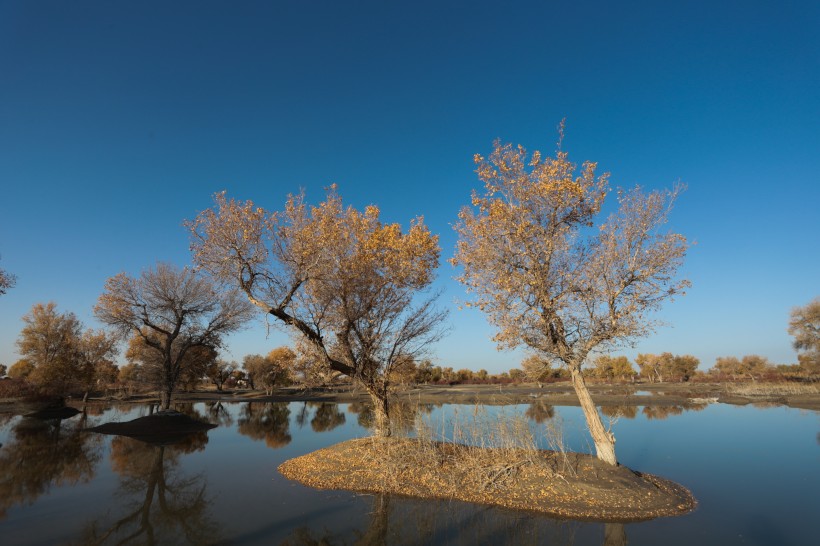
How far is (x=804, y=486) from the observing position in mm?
12469

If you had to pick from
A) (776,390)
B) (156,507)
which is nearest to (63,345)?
(156,507)

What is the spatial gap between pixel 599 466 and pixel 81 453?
23987 millimetres

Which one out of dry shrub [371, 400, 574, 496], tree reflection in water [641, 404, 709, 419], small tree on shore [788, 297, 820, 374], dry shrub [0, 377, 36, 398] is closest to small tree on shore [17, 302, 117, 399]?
dry shrub [0, 377, 36, 398]

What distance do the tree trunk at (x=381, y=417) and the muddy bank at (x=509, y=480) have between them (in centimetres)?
52

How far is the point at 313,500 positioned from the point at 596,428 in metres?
9.12

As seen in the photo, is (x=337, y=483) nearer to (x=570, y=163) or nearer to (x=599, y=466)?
(x=599, y=466)

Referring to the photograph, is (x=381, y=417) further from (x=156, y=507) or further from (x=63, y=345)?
(x=63, y=345)

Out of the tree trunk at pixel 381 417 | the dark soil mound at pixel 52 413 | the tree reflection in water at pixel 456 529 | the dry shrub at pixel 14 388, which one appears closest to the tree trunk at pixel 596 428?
the tree reflection in water at pixel 456 529

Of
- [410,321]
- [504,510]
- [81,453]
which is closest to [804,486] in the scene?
[504,510]

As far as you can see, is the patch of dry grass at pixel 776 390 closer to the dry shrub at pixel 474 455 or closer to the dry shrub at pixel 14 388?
the dry shrub at pixel 474 455

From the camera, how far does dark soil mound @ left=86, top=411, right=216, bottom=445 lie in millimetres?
25641

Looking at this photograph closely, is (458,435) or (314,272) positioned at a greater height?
(314,272)

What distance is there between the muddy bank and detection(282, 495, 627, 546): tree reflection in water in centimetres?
74

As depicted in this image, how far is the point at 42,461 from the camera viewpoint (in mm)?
17594
